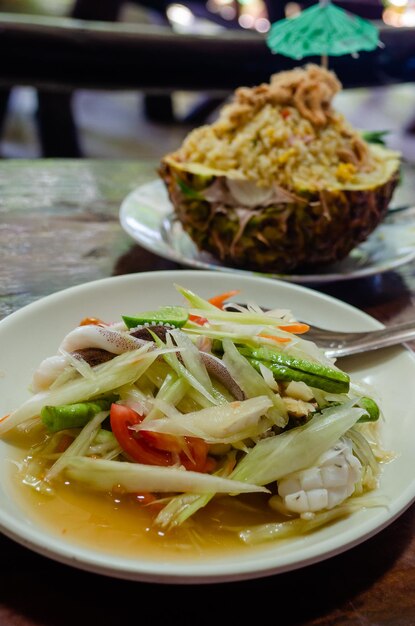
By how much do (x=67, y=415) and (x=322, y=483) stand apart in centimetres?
34

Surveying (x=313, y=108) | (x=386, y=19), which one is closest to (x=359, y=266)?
(x=313, y=108)

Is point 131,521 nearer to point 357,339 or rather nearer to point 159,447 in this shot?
point 159,447

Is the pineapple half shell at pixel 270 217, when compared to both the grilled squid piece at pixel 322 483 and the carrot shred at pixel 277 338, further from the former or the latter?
the grilled squid piece at pixel 322 483

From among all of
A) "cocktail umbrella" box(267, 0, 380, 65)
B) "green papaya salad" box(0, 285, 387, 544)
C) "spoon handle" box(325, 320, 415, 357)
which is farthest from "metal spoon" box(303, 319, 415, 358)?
"cocktail umbrella" box(267, 0, 380, 65)

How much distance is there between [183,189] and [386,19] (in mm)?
6668

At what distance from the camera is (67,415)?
35.3 inches

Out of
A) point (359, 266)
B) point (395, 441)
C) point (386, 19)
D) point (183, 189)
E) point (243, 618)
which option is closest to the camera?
point (243, 618)

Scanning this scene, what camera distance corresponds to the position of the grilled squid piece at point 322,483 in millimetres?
822

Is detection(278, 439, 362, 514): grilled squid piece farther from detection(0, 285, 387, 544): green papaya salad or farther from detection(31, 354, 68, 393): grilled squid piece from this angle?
detection(31, 354, 68, 393): grilled squid piece

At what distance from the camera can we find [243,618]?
2.42ft

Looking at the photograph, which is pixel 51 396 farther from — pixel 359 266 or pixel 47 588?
pixel 359 266

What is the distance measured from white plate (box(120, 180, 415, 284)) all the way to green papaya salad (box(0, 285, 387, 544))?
52 centimetres

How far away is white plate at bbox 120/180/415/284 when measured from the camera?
1.53 m

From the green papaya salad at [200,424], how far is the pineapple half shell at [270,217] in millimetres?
528
